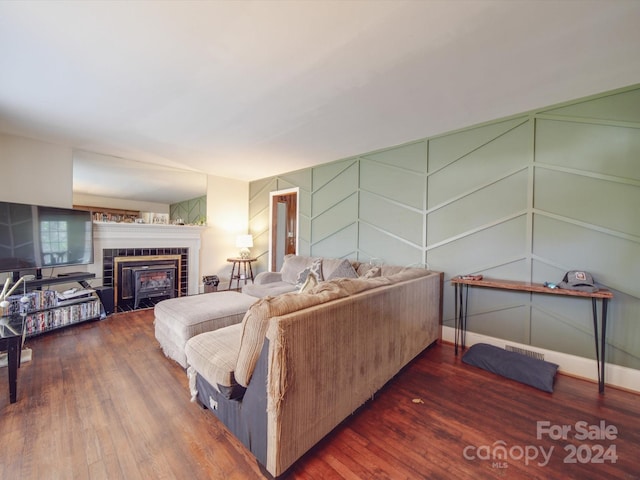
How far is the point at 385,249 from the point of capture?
143 inches

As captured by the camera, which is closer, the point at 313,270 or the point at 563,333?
the point at 563,333

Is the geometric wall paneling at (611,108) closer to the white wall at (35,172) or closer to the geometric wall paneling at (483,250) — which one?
the geometric wall paneling at (483,250)

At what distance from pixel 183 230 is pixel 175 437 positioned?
393 centimetres

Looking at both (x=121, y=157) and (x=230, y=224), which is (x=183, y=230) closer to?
(x=230, y=224)

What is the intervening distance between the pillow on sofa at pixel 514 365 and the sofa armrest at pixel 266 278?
2.76 m

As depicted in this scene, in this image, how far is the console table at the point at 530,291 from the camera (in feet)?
6.67

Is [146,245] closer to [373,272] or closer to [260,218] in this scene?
[260,218]

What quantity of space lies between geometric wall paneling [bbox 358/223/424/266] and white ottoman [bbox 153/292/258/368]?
186 centimetres

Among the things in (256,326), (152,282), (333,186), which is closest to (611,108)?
(333,186)

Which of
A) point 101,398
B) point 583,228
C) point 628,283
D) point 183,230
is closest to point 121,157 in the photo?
point 183,230

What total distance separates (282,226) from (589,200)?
4.35m

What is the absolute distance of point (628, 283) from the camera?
2125 millimetres

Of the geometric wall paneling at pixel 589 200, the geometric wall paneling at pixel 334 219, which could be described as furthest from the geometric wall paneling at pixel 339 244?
the geometric wall paneling at pixel 589 200

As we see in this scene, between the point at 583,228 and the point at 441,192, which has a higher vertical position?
the point at 441,192
